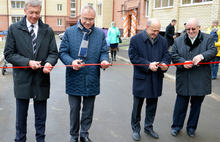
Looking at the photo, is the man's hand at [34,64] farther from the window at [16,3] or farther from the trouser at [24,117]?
the window at [16,3]

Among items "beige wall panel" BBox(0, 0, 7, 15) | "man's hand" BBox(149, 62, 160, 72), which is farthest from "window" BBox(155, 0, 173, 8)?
"beige wall panel" BBox(0, 0, 7, 15)

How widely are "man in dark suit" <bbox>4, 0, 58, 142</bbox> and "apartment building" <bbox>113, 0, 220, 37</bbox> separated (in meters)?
13.5

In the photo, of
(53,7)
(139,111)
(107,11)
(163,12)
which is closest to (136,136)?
(139,111)

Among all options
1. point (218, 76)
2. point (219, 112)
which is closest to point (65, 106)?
point (219, 112)

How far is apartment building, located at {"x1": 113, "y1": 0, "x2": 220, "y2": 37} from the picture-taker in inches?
635

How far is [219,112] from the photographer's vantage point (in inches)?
242

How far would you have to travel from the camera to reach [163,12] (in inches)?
868

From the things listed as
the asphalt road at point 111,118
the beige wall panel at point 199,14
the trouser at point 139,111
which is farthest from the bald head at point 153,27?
the beige wall panel at point 199,14

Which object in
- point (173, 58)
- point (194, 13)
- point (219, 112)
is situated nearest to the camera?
point (173, 58)

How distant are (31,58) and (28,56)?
0.16ft

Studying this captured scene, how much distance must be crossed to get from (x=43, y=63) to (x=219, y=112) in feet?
14.6

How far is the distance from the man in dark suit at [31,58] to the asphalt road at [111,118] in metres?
0.82

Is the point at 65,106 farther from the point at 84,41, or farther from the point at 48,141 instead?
the point at 84,41

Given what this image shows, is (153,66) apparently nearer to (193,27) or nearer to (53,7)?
(193,27)
